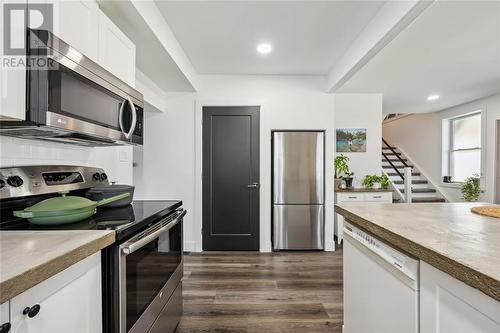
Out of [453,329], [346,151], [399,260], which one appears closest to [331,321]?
[399,260]

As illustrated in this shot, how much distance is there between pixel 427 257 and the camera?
2.64 ft

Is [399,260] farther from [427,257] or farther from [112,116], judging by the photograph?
[112,116]

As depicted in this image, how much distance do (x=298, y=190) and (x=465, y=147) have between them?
4403 millimetres

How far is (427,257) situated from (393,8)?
1.95 m

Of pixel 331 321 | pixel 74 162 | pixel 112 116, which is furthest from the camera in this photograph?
pixel 331 321

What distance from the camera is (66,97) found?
1.07 meters

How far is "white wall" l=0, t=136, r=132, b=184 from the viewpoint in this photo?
1.19 metres

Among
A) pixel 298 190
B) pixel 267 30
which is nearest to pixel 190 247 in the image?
pixel 298 190

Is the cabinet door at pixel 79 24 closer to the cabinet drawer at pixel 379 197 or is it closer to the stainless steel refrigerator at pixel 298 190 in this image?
the stainless steel refrigerator at pixel 298 190

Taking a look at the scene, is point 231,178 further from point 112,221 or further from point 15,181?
point 15,181

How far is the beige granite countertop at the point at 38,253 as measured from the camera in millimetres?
591

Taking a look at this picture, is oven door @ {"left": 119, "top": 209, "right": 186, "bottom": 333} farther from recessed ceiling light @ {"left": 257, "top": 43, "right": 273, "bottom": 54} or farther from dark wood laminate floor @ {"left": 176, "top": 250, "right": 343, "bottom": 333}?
recessed ceiling light @ {"left": 257, "top": 43, "right": 273, "bottom": 54}

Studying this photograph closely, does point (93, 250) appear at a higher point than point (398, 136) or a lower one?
lower

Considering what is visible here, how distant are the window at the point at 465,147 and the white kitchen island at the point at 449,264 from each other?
5341 mm
